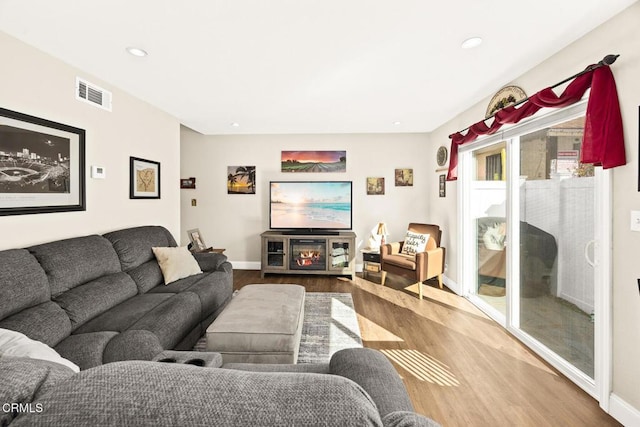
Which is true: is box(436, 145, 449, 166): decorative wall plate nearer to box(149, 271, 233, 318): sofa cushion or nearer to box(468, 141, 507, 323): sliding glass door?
box(468, 141, 507, 323): sliding glass door

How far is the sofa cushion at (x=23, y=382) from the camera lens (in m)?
0.49

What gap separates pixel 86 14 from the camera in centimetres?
188

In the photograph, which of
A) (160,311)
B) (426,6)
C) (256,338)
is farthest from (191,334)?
(426,6)

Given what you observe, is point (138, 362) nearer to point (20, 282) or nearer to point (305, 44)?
point (20, 282)

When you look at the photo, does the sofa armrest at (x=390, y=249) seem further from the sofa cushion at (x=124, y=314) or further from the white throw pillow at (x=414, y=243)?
the sofa cushion at (x=124, y=314)

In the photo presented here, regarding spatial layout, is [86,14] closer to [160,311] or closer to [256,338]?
[160,311]

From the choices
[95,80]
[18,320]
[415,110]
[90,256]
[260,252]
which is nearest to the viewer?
[18,320]

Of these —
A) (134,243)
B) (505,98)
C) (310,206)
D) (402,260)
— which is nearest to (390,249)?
(402,260)

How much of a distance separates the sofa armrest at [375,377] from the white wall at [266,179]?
400 cm

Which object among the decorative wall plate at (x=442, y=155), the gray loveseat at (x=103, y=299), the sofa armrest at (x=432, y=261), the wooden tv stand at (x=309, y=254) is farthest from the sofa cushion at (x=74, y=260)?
the decorative wall plate at (x=442, y=155)

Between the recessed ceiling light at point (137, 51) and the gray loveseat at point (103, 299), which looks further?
the recessed ceiling light at point (137, 51)

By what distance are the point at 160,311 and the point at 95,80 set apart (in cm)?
229

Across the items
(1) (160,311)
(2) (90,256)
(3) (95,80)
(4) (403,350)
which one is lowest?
(4) (403,350)

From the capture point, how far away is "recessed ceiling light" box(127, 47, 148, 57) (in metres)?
2.31
